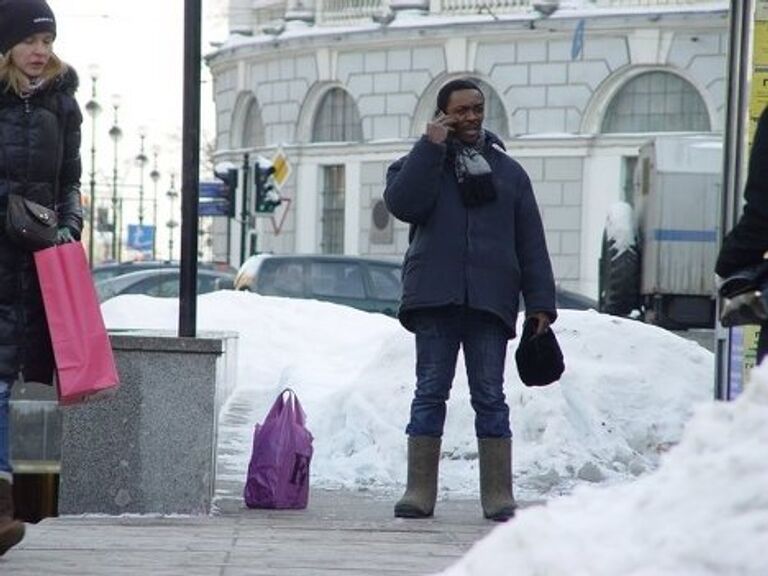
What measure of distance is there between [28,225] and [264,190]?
84.3 feet

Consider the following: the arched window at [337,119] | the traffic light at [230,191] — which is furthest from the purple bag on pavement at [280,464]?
the arched window at [337,119]

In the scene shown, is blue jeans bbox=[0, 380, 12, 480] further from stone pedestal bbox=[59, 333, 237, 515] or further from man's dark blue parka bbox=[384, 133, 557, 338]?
man's dark blue parka bbox=[384, 133, 557, 338]

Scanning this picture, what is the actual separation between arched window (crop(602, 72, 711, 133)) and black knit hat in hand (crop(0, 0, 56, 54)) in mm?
35923

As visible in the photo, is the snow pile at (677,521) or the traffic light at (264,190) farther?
the traffic light at (264,190)

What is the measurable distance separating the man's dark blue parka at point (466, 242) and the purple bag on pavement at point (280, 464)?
2.56 ft

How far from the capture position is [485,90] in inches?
1774

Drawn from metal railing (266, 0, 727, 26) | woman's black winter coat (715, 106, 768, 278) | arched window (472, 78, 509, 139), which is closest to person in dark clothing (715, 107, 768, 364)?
woman's black winter coat (715, 106, 768, 278)

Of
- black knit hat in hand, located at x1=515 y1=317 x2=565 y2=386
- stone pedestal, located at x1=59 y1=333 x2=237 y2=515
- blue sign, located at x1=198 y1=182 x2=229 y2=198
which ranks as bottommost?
stone pedestal, located at x1=59 y1=333 x2=237 y2=515

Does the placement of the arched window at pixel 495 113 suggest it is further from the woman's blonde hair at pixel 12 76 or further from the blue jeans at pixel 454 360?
the woman's blonde hair at pixel 12 76

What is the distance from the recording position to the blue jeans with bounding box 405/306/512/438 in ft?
27.8

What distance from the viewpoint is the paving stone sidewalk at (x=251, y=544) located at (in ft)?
21.8

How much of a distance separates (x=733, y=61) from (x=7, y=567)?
5.28m

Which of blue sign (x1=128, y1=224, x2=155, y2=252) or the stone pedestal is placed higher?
the stone pedestal

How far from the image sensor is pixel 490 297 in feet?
27.6
